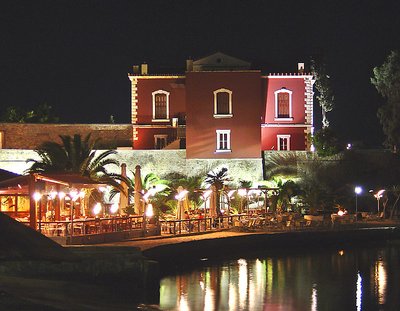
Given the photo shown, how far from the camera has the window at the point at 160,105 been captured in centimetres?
4247

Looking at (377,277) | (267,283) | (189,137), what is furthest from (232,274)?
(189,137)

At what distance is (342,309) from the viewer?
58.0 ft

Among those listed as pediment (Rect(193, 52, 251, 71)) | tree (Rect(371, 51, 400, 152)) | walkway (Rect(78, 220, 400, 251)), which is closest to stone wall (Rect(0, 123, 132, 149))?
pediment (Rect(193, 52, 251, 71))

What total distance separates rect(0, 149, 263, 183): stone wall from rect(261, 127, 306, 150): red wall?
1.93 m

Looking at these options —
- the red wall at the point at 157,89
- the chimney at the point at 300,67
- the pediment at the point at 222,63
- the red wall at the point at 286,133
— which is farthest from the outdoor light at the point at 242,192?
the chimney at the point at 300,67

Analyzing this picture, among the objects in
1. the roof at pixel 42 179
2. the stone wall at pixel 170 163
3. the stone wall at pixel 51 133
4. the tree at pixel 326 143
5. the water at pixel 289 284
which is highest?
the stone wall at pixel 51 133

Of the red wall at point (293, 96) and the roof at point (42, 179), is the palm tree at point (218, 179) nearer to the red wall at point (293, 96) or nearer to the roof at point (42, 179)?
the red wall at point (293, 96)

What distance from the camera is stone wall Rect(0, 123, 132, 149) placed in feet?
143

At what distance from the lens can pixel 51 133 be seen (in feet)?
143

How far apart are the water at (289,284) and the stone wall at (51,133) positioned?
61.3 feet

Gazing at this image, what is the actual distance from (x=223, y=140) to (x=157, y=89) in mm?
4802

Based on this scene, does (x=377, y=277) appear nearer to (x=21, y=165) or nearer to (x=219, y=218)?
(x=219, y=218)

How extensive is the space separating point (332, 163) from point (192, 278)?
21.1 metres

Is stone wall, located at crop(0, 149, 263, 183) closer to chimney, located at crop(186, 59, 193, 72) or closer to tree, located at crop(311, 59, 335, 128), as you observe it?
chimney, located at crop(186, 59, 193, 72)
